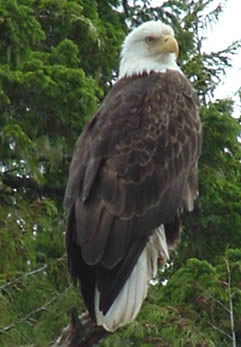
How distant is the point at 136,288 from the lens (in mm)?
7754

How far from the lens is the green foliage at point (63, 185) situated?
10227 millimetres

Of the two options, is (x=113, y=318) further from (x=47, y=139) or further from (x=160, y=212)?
(x=47, y=139)

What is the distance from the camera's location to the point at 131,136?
26.4 feet

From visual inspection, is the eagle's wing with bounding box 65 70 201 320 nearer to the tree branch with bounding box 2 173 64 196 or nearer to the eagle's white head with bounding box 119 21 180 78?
the eagle's white head with bounding box 119 21 180 78

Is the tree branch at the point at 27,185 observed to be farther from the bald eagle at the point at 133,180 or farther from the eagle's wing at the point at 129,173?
the eagle's wing at the point at 129,173

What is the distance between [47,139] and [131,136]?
139 inches

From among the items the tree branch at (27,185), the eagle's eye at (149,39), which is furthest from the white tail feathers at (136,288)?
the tree branch at (27,185)

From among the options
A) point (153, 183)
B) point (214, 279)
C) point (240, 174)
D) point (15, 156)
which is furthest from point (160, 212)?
point (240, 174)

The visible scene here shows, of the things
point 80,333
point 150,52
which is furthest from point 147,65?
point 80,333

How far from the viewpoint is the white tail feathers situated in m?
7.51

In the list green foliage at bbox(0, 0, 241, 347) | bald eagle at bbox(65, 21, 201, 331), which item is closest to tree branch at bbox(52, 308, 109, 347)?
bald eagle at bbox(65, 21, 201, 331)

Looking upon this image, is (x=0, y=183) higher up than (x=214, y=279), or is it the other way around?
(x=0, y=183)

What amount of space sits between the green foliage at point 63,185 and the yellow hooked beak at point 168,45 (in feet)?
4.74

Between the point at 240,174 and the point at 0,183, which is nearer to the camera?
the point at 0,183
